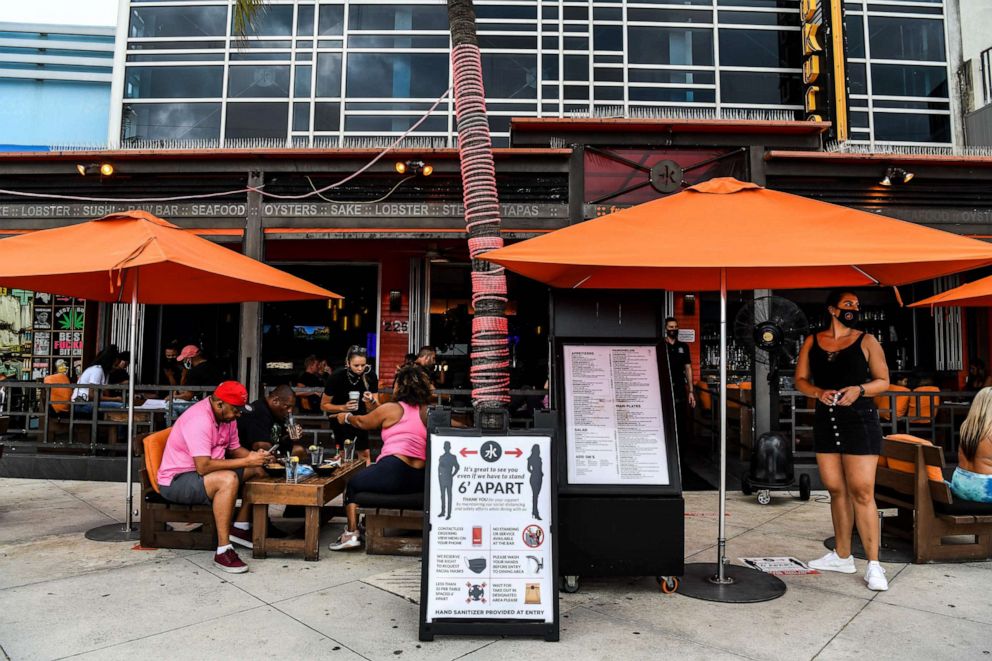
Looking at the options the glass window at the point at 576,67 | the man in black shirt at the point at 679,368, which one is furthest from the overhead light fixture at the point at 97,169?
the glass window at the point at 576,67

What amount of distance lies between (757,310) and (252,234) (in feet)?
22.4

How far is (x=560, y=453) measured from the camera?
416cm

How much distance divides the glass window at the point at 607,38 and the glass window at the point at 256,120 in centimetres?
636

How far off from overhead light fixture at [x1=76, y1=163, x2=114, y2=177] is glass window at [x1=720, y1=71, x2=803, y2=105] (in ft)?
35.9

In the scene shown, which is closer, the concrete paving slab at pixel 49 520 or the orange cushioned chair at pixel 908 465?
the orange cushioned chair at pixel 908 465

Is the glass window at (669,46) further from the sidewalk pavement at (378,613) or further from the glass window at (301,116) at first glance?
the sidewalk pavement at (378,613)

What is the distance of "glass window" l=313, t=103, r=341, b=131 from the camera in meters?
12.7

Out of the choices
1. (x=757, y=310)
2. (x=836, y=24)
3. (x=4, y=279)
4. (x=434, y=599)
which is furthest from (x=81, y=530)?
(x=836, y=24)

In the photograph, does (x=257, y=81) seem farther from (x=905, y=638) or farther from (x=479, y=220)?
(x=905, y=638)

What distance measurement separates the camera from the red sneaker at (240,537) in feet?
17.0

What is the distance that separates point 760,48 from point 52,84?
16604mm

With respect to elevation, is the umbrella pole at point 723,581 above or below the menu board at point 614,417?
below

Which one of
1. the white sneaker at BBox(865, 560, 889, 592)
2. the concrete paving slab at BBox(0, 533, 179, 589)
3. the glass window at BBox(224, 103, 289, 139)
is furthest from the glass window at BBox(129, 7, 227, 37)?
the white sneaker at BBox(865, 560, 889, 592)

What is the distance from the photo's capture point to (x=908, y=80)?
12992 mm
